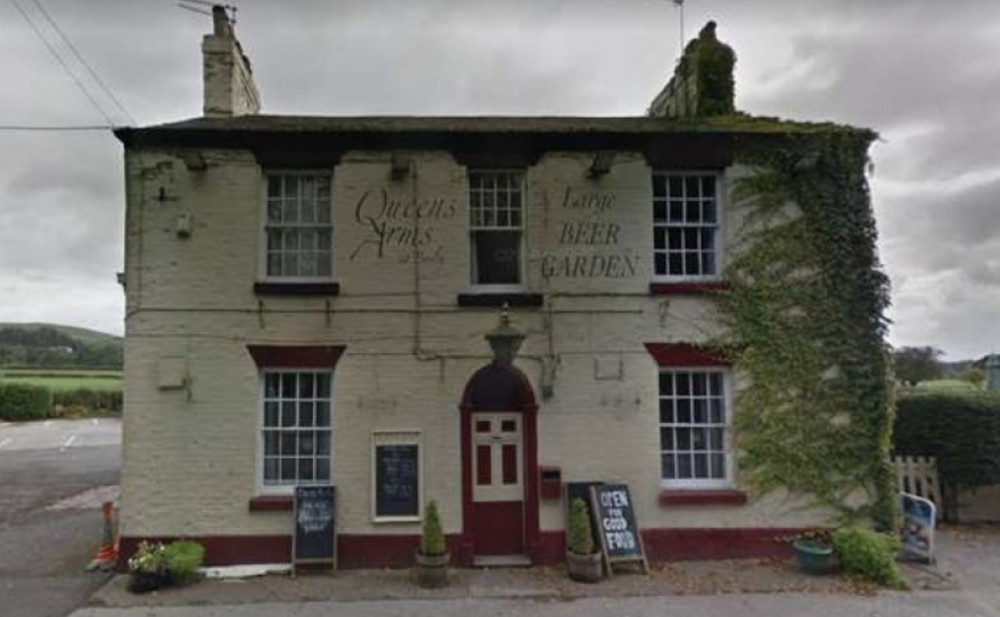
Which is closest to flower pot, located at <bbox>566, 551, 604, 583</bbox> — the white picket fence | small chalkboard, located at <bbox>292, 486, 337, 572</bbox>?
small chalkboard, located at <bbox>292, 486, 337, 572</bbox>

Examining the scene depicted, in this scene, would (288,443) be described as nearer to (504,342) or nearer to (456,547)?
(456,547)

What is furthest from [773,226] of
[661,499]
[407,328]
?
[407,328]

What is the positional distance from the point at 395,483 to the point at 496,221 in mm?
4441

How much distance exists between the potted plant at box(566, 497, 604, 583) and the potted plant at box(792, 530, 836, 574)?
9.85 feet

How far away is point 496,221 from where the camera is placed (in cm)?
1081

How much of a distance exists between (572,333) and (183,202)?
648cm

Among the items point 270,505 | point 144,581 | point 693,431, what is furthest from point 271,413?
point 693,431

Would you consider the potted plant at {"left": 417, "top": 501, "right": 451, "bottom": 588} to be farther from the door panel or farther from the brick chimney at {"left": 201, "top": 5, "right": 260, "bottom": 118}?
the brick chimney at {"left": 201, "top": 5, "right": 260, "bottom": 118}

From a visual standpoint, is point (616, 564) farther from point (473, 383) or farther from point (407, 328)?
point (407, 328)

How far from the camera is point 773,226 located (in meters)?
10.8

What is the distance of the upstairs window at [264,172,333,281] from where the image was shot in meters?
10.6

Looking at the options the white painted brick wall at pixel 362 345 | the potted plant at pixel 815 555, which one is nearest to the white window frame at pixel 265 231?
the white painted brick wall at pixel 362 345

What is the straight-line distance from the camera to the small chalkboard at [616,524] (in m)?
9.64

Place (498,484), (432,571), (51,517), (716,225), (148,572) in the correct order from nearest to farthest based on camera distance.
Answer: (148,572)
(432,571)
(498,484)
(716,225)
(51,517)
